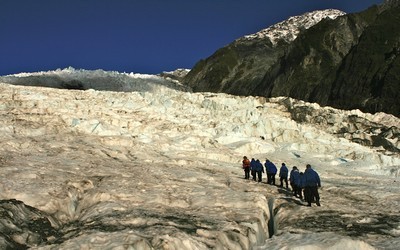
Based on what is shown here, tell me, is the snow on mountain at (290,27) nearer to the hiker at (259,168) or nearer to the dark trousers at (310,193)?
the hiker at (259,168)

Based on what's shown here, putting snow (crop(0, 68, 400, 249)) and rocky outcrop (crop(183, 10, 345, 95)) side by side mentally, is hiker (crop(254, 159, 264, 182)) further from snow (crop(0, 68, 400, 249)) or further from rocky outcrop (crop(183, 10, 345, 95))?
rocky outcrop (crop(183, 10, 345, 95))

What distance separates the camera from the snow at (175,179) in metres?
10.8

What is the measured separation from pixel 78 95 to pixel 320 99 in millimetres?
31271

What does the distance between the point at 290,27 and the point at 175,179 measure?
326ft

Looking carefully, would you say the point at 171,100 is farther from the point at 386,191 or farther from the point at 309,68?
the point at 309,68

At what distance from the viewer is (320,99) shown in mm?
59000

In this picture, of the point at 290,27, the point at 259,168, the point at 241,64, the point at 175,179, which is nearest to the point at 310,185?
the point at 175,179

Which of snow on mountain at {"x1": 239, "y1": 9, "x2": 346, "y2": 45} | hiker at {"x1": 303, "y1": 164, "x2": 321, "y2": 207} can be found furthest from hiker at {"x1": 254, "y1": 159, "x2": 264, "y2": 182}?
snow on mountain at {"x1": 239, "y1": 9, "x2": 346, "y2": 45}

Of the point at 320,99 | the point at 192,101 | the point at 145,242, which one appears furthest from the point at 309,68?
the point at 145,242

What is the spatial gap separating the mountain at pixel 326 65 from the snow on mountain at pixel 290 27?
6.09ft

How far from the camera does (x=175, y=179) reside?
58.0ft

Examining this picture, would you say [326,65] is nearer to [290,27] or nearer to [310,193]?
[290,27]

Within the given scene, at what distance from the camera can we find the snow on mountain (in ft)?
339

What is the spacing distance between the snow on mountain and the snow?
6754cm
